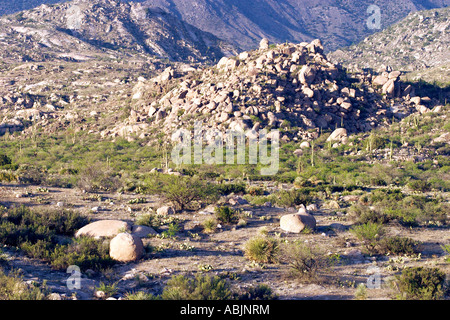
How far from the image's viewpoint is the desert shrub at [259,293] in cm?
633

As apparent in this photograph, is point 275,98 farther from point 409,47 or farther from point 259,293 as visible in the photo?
point 409,47

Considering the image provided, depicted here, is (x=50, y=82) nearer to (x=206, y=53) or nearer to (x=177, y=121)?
(x=177, y=121)

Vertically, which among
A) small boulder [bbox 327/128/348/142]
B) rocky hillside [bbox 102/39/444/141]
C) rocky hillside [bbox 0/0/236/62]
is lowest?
small boulder [bbox 327/128/348/142]

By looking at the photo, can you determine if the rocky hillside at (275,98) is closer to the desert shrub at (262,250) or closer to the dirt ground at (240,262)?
the dirt ground at (240,262)

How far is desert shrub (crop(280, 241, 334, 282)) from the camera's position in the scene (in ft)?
24.1

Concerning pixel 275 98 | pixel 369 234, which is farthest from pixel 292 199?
pixel 275 98

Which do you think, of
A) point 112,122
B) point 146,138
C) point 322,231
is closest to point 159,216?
point 322,231

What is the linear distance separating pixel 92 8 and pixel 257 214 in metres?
102

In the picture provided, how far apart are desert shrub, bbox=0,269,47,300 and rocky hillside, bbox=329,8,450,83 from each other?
312 ft

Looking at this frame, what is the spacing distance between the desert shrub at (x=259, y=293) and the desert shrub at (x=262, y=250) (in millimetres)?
1721

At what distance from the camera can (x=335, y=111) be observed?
38.8 m

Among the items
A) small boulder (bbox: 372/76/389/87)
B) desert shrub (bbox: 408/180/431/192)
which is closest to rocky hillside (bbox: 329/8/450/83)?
small boulder (bbox: 372/76/389/87)

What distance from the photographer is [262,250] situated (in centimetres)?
848

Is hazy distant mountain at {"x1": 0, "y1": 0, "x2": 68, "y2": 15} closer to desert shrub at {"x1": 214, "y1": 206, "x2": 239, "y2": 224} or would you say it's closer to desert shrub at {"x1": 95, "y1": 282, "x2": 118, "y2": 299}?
desert shrub at {"x1": 214, "y1": 206, "x2": 239, "y2": 224}
